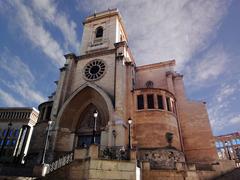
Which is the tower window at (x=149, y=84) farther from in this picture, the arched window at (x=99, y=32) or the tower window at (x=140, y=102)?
the arched window at (x=99, y=32)

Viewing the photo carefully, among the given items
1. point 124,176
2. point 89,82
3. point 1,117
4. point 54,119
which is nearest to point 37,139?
point 54,119

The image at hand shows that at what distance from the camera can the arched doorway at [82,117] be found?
19125 millimetres

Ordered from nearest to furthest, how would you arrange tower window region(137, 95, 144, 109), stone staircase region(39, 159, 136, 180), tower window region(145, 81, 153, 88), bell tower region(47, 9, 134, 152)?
stone staircase region(39, 159, 136, 180) < bell tower region(47, 9, 134, 152) < tower window region(137, 95, 144, 109) < tower window region(145, 81, 153, 88)

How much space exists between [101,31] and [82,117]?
54.4 ft

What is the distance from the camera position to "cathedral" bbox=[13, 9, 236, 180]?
615 inches

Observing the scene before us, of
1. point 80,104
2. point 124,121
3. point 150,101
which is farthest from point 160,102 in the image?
point 80,104

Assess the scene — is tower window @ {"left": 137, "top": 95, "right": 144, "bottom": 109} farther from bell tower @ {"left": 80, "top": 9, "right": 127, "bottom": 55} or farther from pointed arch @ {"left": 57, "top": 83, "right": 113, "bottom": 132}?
bell tower @ {"left": 80, "top": 9, "right": 127, "bottom": 55}

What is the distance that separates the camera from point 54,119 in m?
19.8

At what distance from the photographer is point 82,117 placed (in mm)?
21406

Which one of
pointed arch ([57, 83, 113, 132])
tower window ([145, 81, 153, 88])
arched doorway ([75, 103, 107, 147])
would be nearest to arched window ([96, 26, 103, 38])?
tower window ([145, 81, 153, 88])

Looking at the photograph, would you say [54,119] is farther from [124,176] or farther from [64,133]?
[124,176]

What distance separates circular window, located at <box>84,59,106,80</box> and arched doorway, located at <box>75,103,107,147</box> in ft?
12.0

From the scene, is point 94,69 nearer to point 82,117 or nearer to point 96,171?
point 82,117

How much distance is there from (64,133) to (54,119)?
1.94 meters
